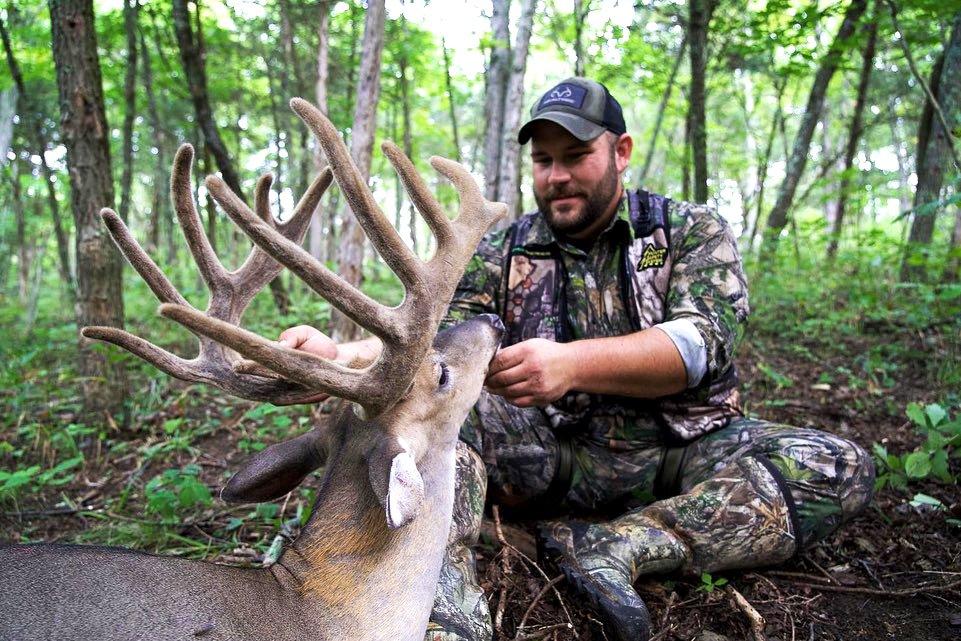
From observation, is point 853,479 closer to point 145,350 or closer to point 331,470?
point 331,470

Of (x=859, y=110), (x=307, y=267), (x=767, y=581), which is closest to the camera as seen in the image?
(x=307, y=267)

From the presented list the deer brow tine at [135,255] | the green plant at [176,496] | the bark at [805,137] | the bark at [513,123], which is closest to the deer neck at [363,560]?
the deer brow tine at [135,255]

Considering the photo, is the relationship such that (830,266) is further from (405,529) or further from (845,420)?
(405,529)

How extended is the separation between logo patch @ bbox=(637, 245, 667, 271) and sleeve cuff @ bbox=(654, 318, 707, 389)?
1.68 feet

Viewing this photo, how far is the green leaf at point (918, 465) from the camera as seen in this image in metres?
3.47

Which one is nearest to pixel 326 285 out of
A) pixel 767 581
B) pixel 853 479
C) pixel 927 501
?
pixel 767 581

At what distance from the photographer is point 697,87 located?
28.8 feet

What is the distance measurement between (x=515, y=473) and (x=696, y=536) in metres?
1.03

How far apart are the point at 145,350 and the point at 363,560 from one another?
1.12 m

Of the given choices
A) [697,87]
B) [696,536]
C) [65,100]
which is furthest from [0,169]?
[696,536]

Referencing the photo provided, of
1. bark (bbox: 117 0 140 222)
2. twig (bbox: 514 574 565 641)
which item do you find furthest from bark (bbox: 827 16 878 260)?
bark (bbox: 117 0 140 222)

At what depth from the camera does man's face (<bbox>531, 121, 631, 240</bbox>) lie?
364 cm

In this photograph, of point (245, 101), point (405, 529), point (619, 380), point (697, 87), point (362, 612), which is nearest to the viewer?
point (362, 612)

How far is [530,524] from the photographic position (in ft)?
12.0
